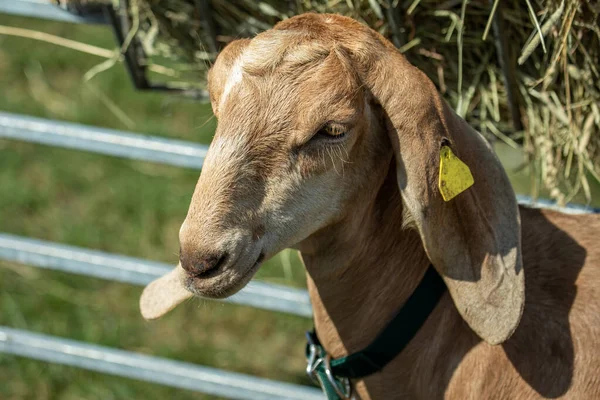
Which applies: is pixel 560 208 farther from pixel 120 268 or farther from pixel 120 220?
pixel 120 220

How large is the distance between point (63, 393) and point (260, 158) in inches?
104

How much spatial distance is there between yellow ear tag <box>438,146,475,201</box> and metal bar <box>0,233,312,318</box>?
1.31 m

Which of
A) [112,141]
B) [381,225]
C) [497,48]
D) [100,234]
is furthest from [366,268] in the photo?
[100,234]

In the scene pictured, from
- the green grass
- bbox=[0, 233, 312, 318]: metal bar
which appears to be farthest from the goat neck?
the green grass

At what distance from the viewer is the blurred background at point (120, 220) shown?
379 cm

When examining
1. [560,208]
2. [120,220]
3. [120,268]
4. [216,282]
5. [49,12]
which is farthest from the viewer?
[120,220]

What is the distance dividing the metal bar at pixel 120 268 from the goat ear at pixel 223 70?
1138mm

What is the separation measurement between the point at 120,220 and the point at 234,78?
137 inches

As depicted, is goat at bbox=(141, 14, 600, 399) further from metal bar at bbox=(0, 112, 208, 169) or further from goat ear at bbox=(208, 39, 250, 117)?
metal bar at bbox=(0, 112, 208, 169)

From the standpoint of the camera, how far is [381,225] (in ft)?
8.85

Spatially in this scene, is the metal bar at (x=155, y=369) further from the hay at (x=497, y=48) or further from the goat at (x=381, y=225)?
the hay at (x=497, y=48)

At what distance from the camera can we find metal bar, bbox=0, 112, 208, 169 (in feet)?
11.6

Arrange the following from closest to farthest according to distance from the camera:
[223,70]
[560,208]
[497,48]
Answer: [223,70], [497,48], [560,208]

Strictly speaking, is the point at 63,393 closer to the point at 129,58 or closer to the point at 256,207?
the point at 129,58
